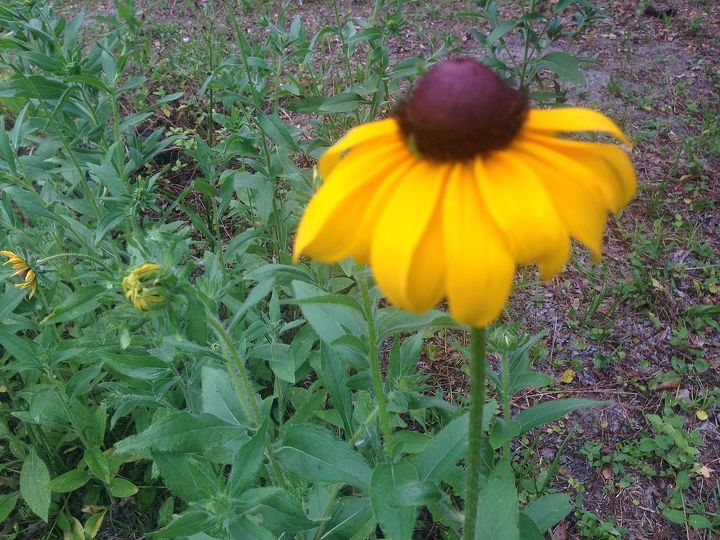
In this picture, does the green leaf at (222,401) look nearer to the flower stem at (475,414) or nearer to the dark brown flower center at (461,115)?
the flower stem at (475,414)

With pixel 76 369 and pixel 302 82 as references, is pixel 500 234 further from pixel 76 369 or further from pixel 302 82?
pixel 302 82

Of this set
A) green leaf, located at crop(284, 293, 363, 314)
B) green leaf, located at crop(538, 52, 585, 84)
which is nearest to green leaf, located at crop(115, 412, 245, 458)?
green leaf, located at crop(284, 293, 363, 314)

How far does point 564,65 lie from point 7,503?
2933 millimetres

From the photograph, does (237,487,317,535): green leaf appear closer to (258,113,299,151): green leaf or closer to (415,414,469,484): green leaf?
(415,414,469,484): green leaf

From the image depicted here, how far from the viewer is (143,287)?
4.16 ft

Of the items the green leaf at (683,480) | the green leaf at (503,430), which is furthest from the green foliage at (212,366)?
the green leaf at (683,480)

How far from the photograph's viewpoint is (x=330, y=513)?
182cm

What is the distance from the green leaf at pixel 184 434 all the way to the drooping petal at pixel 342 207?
2.75ft

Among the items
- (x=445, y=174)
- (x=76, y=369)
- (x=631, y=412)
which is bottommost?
(x=631, y=412)

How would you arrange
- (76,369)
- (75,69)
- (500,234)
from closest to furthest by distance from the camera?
(500,234) < (75,69) < (76,369)

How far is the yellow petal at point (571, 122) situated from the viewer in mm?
923

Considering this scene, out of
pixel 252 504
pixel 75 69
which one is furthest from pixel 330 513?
pixel 75 69

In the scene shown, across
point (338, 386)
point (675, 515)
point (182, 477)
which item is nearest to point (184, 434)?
point (182, 477)

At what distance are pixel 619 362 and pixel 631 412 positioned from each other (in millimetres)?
250
